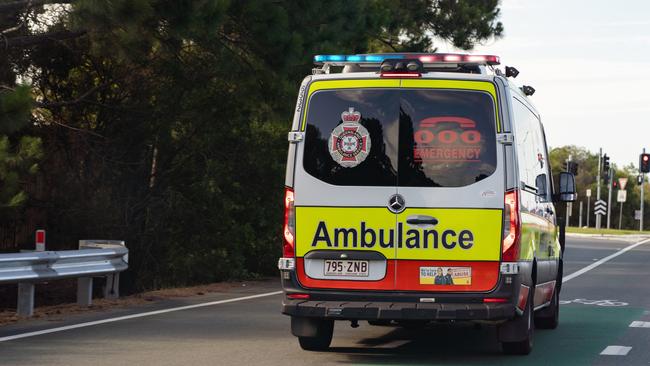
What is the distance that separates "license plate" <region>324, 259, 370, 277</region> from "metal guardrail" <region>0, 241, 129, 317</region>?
4.36m

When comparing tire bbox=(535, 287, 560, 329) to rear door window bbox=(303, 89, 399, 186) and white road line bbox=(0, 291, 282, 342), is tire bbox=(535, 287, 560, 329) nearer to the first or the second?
rear door window bbox=(303, 89, 399, 186)

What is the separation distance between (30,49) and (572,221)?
131 meters

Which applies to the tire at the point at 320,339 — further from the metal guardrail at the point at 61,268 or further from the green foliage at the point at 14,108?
the green foliage at the point at 14,108

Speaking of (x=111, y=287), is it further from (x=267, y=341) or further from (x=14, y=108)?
(x=267, y=341)

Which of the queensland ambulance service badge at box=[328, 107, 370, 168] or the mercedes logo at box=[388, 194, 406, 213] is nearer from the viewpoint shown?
the mercedes logo at box=[388, 194, 406, 213]

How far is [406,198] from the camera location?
34.1ft

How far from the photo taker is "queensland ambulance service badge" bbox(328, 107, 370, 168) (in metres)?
10.5

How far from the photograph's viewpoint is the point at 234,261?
23.8m

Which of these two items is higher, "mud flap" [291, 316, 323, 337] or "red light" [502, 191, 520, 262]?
"red light" [502, 191, 520, 262]

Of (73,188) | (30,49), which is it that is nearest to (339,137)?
(30,49)

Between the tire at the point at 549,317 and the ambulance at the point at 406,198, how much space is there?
3163 mm

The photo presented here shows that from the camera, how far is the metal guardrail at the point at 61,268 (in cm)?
1349

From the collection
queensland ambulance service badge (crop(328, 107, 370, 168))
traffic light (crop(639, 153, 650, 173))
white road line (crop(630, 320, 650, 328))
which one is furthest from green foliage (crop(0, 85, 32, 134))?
traffic light (crop(639, 153, 650, 173))

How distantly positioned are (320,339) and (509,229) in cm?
208
